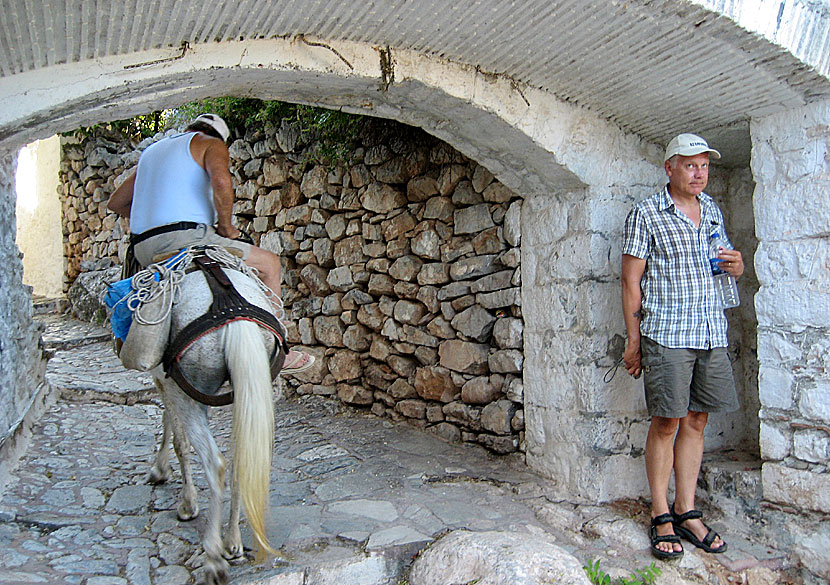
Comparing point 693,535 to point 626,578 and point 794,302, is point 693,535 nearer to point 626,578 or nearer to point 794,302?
point 626,578

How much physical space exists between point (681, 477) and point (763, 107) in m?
1.66

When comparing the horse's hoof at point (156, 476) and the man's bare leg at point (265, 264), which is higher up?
the man's bare leg at point (265, 264)

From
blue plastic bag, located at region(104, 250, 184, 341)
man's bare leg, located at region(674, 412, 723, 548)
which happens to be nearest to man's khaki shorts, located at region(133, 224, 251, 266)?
blue plastic bag, located at region(104, 250, 184, 341)

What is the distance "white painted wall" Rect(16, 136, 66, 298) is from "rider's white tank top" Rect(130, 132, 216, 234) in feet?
25.4

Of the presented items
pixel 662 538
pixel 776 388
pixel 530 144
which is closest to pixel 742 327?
pixel 776 388

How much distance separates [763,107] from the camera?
9.10ft

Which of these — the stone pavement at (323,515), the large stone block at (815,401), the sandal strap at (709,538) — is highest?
the large stone block at (815,401)

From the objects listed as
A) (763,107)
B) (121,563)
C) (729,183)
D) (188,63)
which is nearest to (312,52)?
(188,63)

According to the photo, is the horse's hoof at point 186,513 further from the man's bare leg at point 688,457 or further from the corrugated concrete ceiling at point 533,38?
the man's bare leg at point 688,457

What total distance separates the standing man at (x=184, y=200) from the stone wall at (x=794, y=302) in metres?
Answer: 2.11

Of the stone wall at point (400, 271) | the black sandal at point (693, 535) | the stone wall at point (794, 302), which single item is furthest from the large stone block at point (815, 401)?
the stone wall at point (400, 271)

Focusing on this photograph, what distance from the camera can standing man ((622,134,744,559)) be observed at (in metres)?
2.72

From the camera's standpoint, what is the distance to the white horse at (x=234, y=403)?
7.09 feet

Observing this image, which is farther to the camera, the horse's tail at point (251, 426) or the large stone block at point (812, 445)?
the large stone block at point (812, 445)
